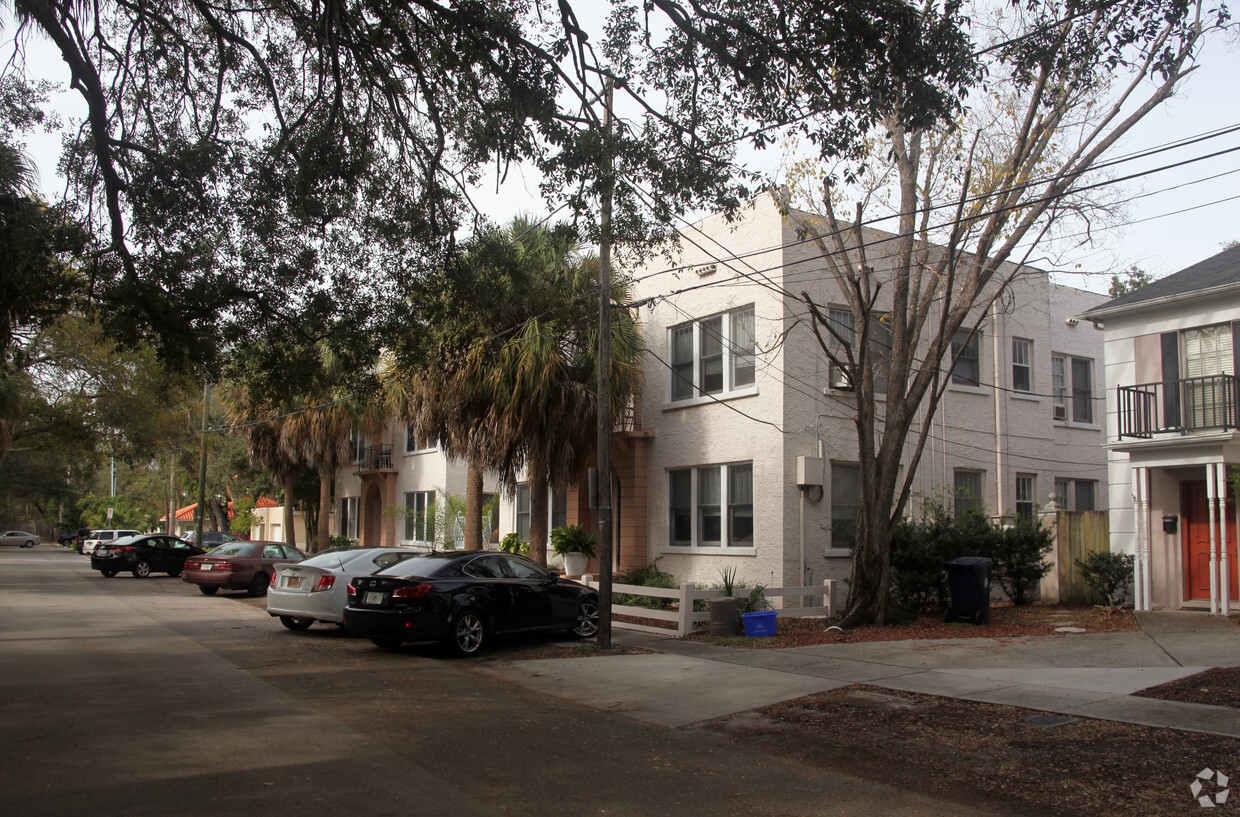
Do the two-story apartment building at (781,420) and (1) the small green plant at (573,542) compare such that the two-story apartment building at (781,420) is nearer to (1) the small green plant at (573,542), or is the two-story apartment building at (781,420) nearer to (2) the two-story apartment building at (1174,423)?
(1) the small green plant at (573,542)

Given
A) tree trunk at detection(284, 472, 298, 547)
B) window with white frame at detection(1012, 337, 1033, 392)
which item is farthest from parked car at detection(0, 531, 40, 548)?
window with white frame at detection(1012, 337, 1033, 392)

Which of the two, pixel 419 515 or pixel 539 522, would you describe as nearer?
pixel 539 522

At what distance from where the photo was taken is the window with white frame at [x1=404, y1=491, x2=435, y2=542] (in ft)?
93.4

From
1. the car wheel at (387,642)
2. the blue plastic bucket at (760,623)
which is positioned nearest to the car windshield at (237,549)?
the car wheel at (387,642)

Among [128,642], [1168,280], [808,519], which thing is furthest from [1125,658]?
[128,642]

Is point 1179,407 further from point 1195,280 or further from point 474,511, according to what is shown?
point 474,511

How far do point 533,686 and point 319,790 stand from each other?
15.3 feet

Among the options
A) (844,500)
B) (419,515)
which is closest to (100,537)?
(419,515)

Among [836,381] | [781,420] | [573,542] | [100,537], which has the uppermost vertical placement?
[836,381]

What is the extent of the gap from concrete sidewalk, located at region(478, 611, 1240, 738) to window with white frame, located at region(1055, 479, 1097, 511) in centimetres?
803

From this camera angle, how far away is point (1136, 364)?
700 inches

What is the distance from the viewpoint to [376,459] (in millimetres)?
33531

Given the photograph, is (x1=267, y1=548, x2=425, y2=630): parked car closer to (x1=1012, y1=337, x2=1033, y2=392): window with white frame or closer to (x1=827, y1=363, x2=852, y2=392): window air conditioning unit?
(x1=827, y1=363, x2=852, y2=392): window air conditioning unit

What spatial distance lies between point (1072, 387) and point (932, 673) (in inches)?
566
